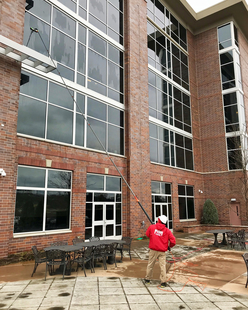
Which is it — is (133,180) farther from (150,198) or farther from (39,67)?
(39,67)

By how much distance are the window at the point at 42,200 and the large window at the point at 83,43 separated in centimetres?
507

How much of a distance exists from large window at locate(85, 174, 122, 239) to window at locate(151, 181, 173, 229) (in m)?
3.50

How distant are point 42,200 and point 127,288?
5.74 m

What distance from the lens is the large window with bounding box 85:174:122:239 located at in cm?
1248

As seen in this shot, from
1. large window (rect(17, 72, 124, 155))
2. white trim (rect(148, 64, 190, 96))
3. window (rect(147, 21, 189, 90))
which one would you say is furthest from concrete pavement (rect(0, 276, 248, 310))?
window (rect(147, 21, 189, 90))

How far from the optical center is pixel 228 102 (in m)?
22.9

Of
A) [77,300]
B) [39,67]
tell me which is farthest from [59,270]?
[39,67]

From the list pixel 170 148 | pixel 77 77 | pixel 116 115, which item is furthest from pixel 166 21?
pixel 77 77

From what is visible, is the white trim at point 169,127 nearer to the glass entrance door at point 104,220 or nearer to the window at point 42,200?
the glass entrance door at point 104,220

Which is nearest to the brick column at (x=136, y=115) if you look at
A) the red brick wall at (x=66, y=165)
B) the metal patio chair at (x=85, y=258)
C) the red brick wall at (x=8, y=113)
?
the red brick wall at (x=66, y=165)

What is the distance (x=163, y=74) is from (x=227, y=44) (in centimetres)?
853

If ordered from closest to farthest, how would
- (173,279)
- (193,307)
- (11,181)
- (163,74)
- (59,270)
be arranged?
(193,307) < (173,279) < (59,270) < (11,181) < (163,74)

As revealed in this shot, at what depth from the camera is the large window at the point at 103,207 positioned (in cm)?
1248

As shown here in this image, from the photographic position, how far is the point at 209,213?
20.6 meters
